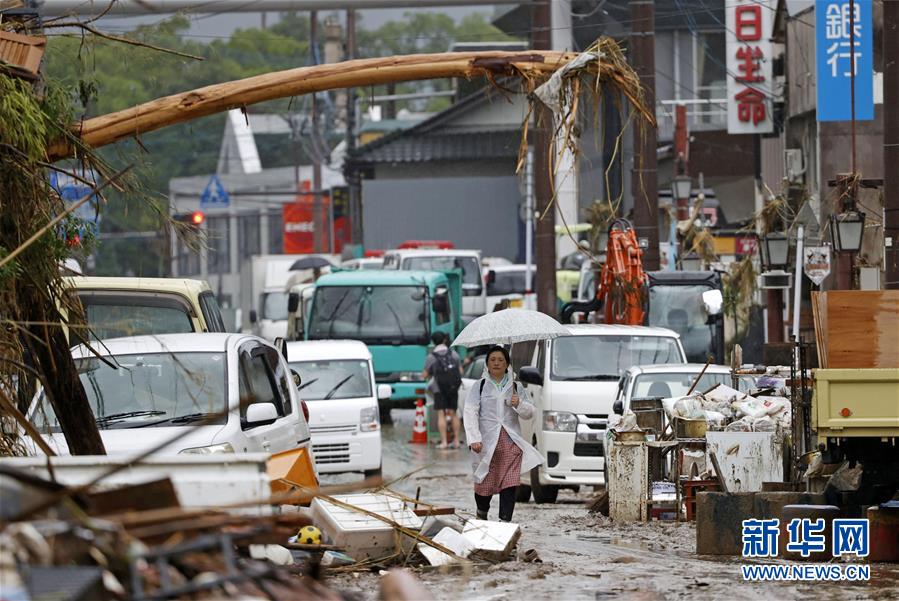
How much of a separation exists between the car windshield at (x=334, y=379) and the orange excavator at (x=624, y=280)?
516 cm

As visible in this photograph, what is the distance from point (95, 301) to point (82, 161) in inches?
219

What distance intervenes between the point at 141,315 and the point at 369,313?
16.0 meters

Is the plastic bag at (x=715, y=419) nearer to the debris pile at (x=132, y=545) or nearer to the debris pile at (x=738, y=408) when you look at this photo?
the debris pile at (x=738, y=408)

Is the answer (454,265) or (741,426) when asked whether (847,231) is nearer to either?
(741,426)

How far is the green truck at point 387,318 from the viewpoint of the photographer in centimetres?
3228

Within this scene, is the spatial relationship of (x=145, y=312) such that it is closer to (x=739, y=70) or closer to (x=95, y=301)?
(x=95, y=301)

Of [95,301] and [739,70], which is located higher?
[739,70]

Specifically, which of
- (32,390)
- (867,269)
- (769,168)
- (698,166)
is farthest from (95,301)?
(698,166)

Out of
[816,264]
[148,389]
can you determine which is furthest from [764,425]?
[816,264]

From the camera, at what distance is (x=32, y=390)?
39.1ft

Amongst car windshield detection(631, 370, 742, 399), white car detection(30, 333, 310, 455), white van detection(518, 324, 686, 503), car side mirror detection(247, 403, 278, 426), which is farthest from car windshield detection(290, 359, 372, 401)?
car side mirror detection(247, 403, 278, 426)

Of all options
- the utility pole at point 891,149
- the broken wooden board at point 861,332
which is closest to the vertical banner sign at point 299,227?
the utility pole at point 891,149

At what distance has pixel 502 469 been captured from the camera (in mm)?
14125

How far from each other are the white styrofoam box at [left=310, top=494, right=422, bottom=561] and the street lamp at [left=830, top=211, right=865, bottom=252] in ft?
35.3
